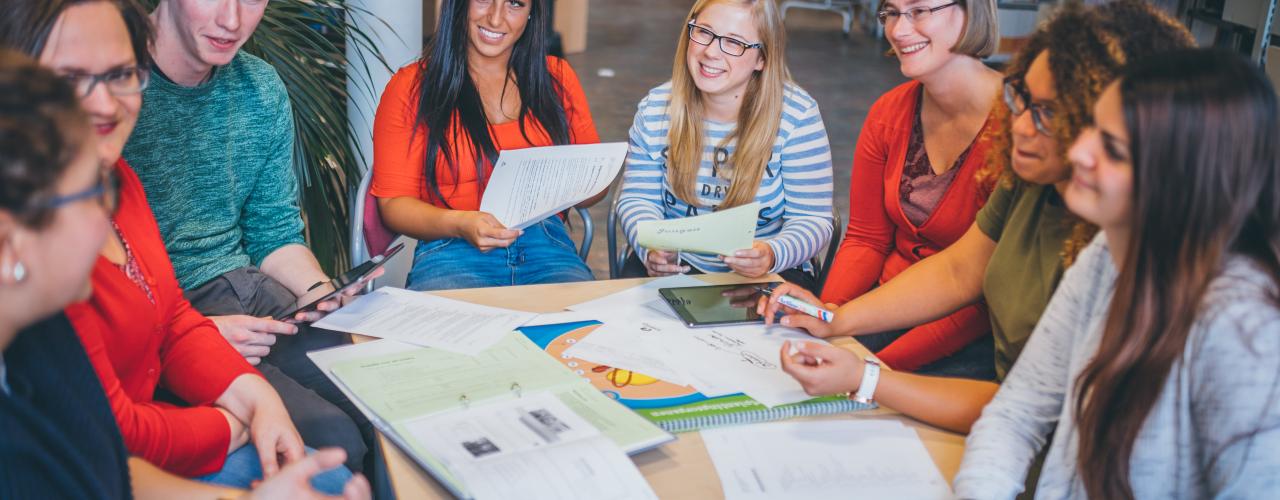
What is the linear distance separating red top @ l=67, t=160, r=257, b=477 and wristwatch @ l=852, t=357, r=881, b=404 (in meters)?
0.97

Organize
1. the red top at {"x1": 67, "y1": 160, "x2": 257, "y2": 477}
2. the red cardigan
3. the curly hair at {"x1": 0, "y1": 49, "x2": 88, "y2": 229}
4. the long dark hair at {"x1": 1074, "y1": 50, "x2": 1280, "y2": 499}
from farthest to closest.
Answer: the red cardigan → the red top at {"x1": 67, "y1": 160, "x2": 257, "y2": 477} → the long dark hair at {"x1": 1074, "y1": 50, "x2": 1280, "y2": 499} → the curly hair at {"x1": 0, "y1": 49, "x2": 88, "y2": 229}

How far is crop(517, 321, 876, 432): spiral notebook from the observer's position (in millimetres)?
1466

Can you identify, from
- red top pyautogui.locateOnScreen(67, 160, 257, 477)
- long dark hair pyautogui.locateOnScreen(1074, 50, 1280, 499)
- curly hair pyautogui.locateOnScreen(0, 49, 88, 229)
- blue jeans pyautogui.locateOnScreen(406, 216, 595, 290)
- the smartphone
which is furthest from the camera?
blue jeans pyautogui.locateOnScreen(406, 216, 595, 290)

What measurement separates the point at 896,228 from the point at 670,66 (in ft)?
18.3

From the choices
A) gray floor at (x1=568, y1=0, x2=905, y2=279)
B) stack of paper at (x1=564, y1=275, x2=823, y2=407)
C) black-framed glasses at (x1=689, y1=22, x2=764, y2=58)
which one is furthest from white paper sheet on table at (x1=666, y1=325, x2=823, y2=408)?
gray floor at (x1=568, y1=0, x2=905, y2=279)

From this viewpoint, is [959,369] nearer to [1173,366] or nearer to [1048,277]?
[1048,277]

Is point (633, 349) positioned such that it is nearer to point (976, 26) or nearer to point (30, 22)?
point (30, 22)

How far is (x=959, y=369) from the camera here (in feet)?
7.04

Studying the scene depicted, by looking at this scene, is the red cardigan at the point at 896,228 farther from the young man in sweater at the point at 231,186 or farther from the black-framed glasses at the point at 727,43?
the young man in sweater at the point at 231,186

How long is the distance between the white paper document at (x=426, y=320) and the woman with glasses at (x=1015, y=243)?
49 cm

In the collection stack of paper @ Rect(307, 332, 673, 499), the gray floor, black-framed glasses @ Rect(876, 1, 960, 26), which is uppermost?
black-framed glasses @ Rect(876, 1, 960, 26)

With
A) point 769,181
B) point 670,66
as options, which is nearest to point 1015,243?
point 769,181

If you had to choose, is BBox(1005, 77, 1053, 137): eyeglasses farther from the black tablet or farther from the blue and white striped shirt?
the blue and white striped shirt

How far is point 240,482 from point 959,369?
4.67 feet
